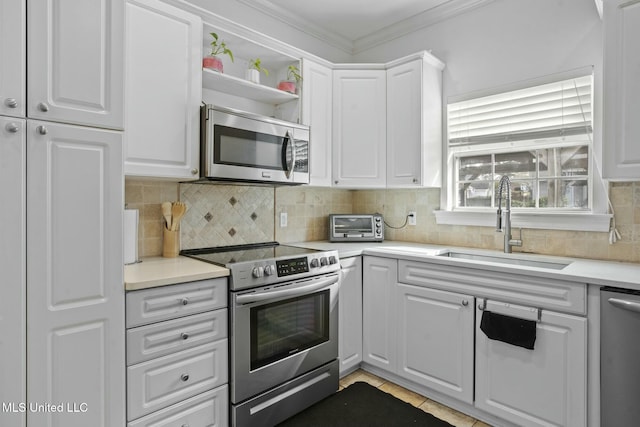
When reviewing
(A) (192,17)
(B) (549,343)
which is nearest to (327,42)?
(A) (192,17)

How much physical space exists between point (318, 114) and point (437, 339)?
178 cm

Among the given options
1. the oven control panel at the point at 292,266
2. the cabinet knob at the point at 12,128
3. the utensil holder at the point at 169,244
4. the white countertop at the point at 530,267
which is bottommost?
the oven control panel at the point at 292,266

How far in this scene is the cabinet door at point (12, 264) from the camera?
128cm

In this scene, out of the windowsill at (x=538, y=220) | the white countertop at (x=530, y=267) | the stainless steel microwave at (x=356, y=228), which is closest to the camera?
the white countertop at (x=530, y=267)

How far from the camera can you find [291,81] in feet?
8.82

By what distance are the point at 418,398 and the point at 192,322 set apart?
153 cm

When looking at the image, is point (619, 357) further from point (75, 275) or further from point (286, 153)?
point (75, 275)

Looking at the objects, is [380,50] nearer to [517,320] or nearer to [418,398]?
[517,320]

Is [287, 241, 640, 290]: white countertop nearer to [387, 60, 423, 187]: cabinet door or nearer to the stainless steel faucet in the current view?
the stainless steel faucet

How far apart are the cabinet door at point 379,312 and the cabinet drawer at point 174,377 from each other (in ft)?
3.65

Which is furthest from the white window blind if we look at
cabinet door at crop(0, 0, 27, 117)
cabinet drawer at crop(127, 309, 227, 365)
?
cabinet door at crop(0, 0, 27, 117)

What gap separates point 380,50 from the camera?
11.0ft

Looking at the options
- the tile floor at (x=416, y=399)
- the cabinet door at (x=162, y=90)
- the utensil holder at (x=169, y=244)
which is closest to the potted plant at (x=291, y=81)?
the cabinet door at (x=162, y=90)

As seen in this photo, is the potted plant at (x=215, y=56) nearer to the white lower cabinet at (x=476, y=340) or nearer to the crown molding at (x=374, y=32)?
the crown molding at (x=374, y=32)
